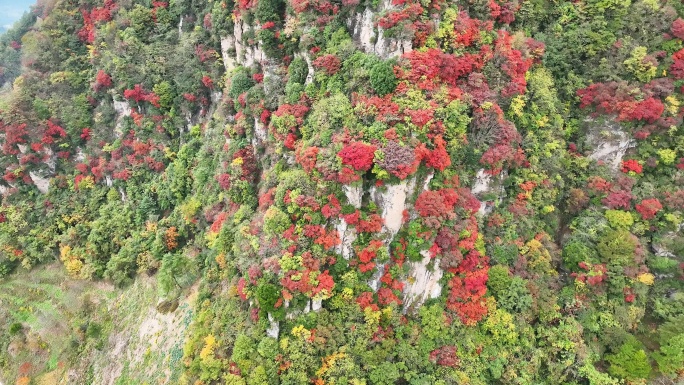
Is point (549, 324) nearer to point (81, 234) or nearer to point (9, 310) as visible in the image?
point (81, 234)

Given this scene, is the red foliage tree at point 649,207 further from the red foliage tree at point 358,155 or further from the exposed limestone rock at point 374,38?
the red foliage tree at point 358,155

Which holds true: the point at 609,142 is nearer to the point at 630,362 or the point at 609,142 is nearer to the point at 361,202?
the point at 630,362

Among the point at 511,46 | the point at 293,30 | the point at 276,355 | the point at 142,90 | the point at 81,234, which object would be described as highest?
the point at 293,30

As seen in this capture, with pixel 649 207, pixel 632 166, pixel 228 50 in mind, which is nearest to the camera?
pixel 649 207

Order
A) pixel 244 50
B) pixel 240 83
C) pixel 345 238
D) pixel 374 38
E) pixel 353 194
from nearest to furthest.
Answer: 1. pixel 353 194
2. pixel 345 238
3. pixel 374 38
4. pixel 240 83
5. pixel 244 50

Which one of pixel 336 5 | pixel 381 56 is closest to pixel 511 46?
pixel 381 56

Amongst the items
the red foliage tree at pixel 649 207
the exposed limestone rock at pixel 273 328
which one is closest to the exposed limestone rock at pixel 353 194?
the exposed limestone rock at pixel 273 328

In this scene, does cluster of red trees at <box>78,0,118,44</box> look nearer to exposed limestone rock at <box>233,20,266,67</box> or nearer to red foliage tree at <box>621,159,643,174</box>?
exposed limestone rock at <box>233,20,266,67</box>

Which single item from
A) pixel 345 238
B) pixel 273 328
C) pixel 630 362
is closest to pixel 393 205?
pixel 345 238
